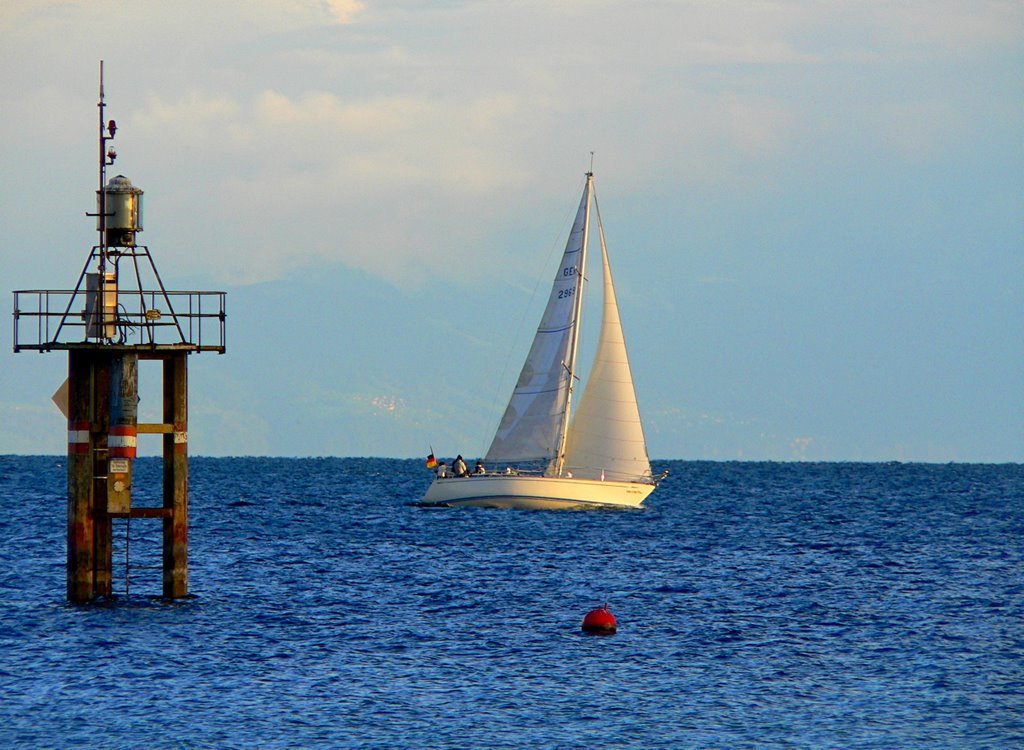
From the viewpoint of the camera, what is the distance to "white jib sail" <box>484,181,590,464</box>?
69250mm

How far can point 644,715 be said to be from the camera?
26750mm

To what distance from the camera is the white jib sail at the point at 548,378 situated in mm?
69250

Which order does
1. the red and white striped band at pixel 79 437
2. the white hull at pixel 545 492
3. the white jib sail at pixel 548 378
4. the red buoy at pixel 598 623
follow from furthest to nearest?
the white jib sail at pixel 548 378, the white hull at pixel 545 492, the red buoy at pixel 598 623, the red and white striped band at pixel 79 437

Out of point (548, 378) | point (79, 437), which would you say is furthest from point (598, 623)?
point (548, 378)

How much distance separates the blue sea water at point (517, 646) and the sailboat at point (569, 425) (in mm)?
6603

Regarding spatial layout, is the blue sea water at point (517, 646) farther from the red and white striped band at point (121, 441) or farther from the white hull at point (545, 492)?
the white hull at point (545, 492)

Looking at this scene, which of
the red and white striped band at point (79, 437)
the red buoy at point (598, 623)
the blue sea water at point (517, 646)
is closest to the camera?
the blue sea water at point (517, 646)

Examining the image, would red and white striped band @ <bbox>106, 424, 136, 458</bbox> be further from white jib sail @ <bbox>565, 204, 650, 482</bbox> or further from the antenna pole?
white jib sail @ <bbox>565, 204, 650, 482</bbox>

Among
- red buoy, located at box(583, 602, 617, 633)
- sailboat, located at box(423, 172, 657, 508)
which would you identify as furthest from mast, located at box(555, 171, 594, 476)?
red buoy, located at box(583, 602, 617, 633)

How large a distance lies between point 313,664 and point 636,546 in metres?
29.4

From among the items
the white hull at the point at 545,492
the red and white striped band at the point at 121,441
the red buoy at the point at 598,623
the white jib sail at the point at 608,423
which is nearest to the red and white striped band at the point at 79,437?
the red and white striped band at the point at 121,441

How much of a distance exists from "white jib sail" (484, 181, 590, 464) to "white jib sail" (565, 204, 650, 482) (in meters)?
1.17

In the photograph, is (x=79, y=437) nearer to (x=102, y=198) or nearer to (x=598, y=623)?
(x=102, y=198)

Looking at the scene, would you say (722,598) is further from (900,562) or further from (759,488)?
(759,488)
